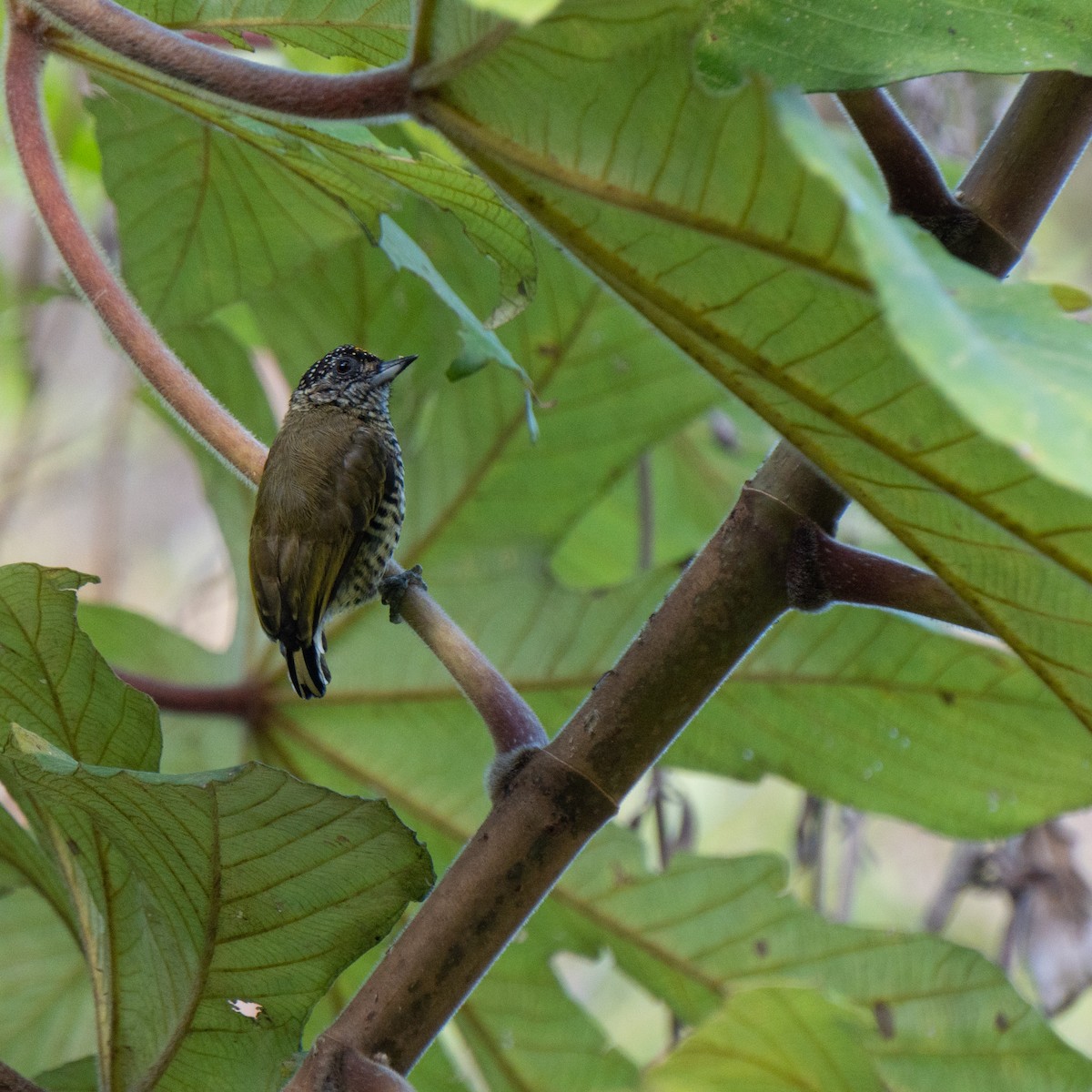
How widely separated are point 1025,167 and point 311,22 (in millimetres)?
816

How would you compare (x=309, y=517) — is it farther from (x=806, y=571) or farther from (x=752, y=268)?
(x=752, y=268)

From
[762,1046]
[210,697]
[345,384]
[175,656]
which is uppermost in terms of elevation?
[345,384]

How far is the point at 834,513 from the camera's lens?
3.71ft

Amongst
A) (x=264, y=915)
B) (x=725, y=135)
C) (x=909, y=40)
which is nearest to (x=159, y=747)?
(x=264, y=915)

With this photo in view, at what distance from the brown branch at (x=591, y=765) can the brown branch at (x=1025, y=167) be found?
0.26m

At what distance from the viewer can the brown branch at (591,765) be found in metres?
1.06

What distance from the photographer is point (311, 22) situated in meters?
1.51

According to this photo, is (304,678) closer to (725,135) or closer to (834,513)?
(834,513)

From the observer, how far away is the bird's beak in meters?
2.12

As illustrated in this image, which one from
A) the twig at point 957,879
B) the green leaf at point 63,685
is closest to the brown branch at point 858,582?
the green leaf at point 63,685

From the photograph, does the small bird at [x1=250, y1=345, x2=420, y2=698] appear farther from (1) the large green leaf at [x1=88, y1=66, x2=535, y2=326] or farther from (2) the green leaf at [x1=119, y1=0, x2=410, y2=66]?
(2) the green leaf at [x1=119, y1=0, x2=410, y2=66]

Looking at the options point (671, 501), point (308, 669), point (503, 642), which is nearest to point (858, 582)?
point (503, 642)

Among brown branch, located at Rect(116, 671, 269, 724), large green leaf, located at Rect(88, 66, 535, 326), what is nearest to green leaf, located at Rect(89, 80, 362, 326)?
large green leaf, located at Rect(88, 66, 535, 326)

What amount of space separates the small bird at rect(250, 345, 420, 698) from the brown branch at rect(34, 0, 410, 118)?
0.79 metres
